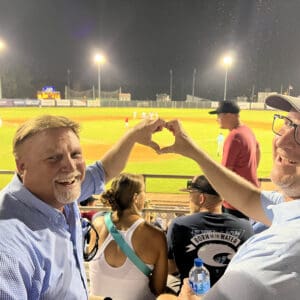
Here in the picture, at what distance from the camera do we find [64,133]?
1.67 meters

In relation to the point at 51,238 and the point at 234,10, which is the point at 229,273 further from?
the point at 234,10

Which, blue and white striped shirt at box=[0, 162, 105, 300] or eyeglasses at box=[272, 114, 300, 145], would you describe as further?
eyeglasses at box=[272, 114, 300, 145]

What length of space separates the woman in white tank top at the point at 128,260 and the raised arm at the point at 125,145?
30 cm

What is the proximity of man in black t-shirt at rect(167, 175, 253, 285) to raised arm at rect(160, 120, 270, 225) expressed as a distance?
0.35 feet

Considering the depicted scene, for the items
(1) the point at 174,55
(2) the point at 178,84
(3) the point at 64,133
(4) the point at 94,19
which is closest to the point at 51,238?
(3) the point at 64,133

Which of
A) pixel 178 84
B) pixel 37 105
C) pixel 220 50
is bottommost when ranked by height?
pixel 37 105

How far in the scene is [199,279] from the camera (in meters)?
2.04

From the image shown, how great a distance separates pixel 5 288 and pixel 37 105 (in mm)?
37814

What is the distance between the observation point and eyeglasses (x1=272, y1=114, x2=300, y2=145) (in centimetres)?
143

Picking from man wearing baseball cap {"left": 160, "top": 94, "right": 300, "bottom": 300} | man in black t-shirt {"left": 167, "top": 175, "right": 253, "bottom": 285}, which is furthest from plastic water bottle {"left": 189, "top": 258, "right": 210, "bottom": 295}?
man wearing baseball cap {"left": 160, "top": 94, "right": 300, "bottom": 300}

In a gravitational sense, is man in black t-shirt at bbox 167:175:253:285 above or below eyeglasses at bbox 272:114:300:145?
below

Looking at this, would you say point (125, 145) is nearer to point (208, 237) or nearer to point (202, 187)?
point (202, 187)

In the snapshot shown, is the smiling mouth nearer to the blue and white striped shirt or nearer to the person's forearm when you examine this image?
the blue and white striped shirt

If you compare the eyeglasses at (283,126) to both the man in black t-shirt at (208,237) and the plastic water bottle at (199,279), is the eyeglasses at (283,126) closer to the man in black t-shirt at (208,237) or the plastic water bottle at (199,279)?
the man in black t-shirt at (208,237)
